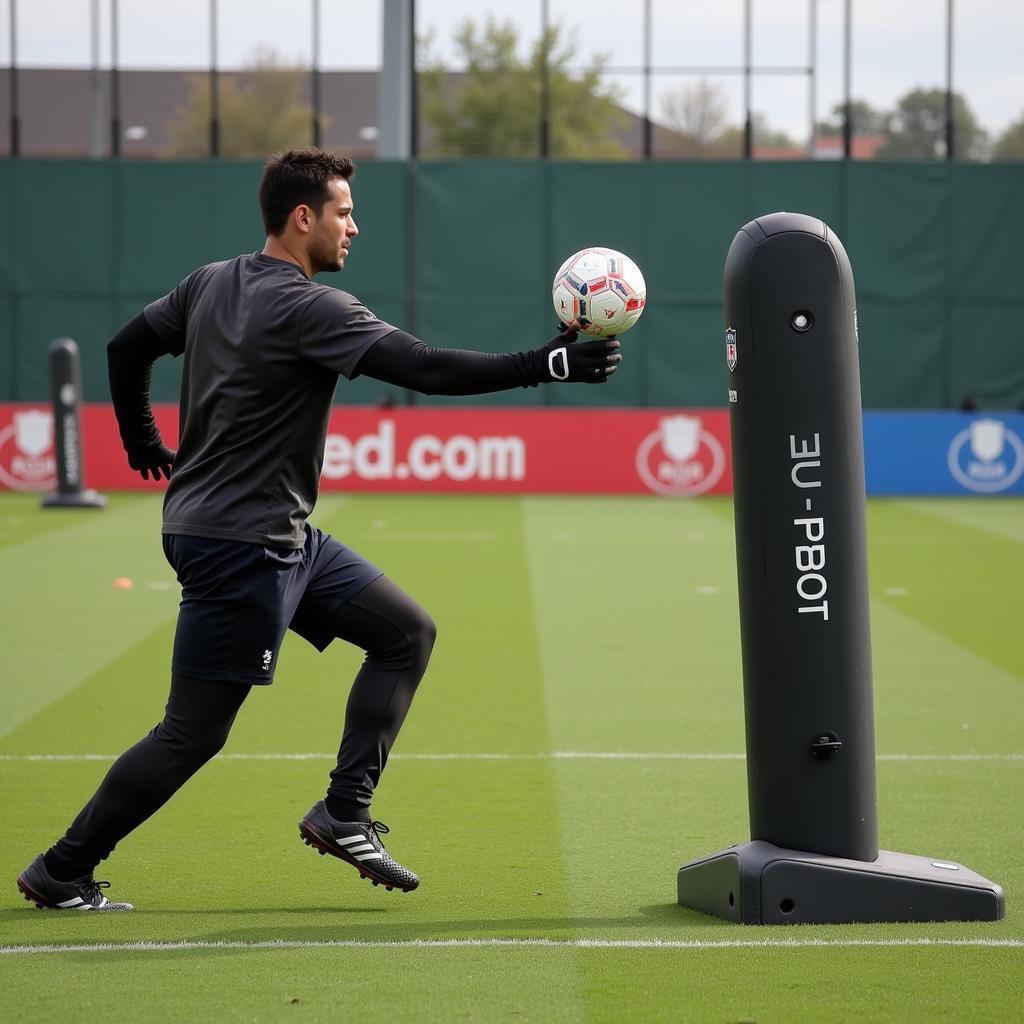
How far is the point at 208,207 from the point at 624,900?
1039 inches

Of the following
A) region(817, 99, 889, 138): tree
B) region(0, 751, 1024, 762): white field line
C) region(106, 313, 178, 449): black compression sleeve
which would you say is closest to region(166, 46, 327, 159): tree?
region(817, 99, 889, 138): tree

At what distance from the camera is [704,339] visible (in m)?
29.6

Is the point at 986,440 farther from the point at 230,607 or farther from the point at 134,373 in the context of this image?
the point at 230,607

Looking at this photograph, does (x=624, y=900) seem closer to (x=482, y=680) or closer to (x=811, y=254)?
(x=811, y=254)

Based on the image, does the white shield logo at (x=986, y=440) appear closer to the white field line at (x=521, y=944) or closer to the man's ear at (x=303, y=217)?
the white field line at (x=521, y=944)

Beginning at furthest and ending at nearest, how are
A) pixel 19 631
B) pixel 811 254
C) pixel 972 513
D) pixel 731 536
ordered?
1. pixel 972 513
2. pixel 731 536
3. pixel 19 631
4. pixel 811 254

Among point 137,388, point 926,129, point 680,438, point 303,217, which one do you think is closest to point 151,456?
point 137,388

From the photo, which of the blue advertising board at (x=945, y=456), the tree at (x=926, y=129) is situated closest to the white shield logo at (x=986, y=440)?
the blue advertising board at (x=945, y=456)

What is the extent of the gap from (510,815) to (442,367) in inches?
88.5

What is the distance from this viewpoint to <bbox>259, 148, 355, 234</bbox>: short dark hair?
4.87 metres

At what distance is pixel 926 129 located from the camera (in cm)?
3195

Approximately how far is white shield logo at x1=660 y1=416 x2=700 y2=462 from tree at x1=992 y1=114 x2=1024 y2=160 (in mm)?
12998

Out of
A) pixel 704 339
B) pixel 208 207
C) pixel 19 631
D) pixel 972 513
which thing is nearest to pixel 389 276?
pixel 208 207

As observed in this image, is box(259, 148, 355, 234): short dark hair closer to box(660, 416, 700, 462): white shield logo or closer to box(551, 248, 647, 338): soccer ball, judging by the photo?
box(551, 248, 647, 338): soccer ball
